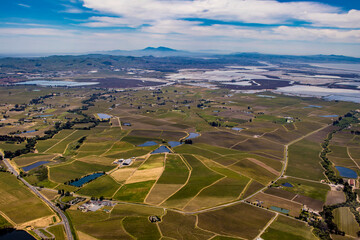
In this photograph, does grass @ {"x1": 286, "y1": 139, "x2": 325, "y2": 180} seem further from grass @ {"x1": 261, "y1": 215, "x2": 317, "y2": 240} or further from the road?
the road

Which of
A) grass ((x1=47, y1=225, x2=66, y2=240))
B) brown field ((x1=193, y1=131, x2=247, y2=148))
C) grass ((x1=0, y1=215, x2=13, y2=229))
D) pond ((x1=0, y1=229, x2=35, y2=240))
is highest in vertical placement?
brown field ((x1=193, y1=131, x2=247, y2=148))

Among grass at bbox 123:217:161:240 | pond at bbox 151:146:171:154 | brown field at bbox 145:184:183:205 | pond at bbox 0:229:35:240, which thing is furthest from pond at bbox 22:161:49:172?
grass at bbox 123:217:161:240

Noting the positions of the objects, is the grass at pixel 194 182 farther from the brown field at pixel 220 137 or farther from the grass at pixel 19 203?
the grass at pixel 19 203

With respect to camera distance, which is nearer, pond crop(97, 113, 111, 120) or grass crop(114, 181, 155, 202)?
grass crop(114, 181, 155, 202)

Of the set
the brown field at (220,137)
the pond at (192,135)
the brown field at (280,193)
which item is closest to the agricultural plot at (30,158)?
the pond at (192,135)

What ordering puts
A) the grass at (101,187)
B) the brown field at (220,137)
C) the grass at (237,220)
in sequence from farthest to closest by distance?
the brown field at (220,137) < the grass at (101,187) < the grass at (237,220)

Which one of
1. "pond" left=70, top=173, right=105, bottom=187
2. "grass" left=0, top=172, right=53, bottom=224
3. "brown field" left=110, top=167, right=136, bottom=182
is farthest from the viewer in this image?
"brown field" left=110, top=167, right=136, bottom=182
